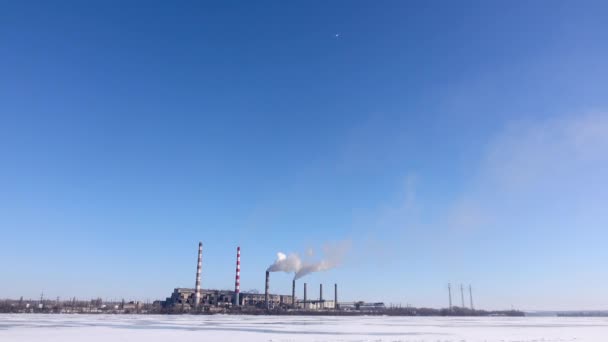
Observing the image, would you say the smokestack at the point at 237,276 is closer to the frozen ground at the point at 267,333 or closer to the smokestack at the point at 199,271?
the smokestack at the point at 199,271

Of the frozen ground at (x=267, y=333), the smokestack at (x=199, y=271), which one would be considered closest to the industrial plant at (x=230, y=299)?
the smokestack at (x=199, y=271)

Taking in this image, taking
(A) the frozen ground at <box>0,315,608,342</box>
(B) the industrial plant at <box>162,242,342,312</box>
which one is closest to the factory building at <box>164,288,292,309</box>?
(B) the industrial plant at <box>162,242,342,312</box>

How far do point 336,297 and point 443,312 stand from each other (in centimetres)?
3704

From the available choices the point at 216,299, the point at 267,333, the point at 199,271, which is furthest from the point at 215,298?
the point at 267,333

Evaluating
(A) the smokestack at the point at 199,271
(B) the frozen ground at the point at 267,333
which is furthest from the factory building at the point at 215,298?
(B) the frozen ground at the point at 267,333

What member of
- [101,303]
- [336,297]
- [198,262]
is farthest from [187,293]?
[336,297]

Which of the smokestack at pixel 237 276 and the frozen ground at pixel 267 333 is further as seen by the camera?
the smokestack at pixel 237 276

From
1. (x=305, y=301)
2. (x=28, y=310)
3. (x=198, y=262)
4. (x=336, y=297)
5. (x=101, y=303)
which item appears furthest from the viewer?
(x=336, y=297)

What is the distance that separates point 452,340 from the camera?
2669 centimetres

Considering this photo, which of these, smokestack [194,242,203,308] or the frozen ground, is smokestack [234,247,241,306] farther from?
the frozen ground

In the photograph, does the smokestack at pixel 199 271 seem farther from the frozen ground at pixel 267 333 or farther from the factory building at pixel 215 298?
the frozen ground at pixel 267 333

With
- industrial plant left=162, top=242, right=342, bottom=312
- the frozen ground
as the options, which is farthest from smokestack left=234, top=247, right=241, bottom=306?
the frozen ground

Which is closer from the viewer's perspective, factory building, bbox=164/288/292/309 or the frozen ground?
the frozen ground

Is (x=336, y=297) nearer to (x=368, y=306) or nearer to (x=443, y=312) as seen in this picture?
(x=368, y=306)
